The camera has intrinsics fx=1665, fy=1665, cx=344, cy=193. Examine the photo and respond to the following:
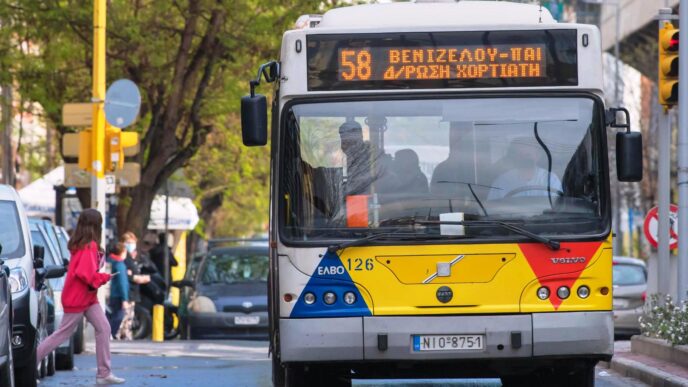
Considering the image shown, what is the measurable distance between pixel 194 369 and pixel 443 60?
274 inches

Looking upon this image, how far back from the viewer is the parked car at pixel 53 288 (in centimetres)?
1716

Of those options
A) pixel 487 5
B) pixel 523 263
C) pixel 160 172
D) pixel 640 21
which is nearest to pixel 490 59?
pixel 487 5

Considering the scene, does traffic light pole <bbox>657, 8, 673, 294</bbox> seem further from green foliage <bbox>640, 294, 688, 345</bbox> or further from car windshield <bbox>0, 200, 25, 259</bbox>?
car windshield <bbox>0, 200, 25, 259</bbox>

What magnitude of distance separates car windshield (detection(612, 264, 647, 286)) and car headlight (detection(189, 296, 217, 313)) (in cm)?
616

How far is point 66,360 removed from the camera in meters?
17.6

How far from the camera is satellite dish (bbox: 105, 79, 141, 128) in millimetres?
22047

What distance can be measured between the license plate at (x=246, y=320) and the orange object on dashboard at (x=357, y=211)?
42.5 ft

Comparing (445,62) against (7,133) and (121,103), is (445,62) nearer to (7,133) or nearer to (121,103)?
(121,103)

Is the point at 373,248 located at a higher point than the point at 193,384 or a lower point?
higher

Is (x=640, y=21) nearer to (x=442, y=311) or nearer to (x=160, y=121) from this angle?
(x=160, y=121)

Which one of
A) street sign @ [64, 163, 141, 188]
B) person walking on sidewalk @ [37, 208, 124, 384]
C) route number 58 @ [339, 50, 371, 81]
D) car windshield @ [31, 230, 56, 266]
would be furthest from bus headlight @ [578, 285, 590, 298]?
street sign @ [64, 163, 141, 188]

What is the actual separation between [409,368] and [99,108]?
1156 cm

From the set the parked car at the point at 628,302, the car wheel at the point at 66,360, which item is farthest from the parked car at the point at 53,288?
the parked car at the point at 628,302

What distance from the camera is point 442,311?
11.3 m
